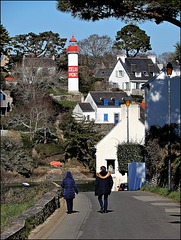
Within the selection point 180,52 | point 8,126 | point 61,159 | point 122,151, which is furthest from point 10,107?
point 180,52

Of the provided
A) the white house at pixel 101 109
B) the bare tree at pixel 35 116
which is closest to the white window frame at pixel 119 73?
the white house at pixel 101 109

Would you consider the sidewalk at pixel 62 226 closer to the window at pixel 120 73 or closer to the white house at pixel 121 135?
the white house at pixel 121 135

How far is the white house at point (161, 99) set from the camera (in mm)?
23031

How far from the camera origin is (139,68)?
7812 cm

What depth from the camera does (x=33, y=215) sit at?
35.1 feet

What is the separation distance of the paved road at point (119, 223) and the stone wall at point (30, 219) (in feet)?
0.81

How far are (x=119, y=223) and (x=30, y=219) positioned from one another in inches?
99.8

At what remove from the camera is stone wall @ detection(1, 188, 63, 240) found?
891 centimetres

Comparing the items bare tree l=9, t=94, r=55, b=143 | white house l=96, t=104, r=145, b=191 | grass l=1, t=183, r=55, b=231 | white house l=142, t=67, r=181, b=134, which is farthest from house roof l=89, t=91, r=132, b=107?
grass l=1, t=183, r=55, b=231

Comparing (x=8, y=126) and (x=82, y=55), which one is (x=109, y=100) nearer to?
(x=8, y=126)

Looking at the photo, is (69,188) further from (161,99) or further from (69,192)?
(161,99)

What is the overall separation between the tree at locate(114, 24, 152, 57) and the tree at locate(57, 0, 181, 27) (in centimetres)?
6201

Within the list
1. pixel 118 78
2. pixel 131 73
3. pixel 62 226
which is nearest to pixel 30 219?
pixel 62 226

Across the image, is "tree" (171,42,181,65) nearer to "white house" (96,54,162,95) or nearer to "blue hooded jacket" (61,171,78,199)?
"blue hooded jacket" (61,171,78,199)
